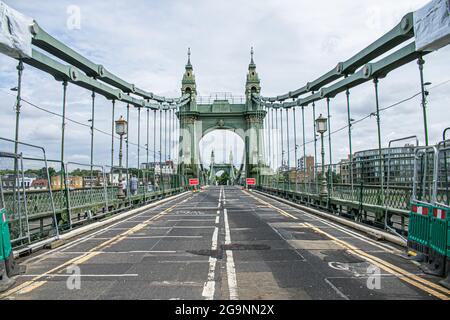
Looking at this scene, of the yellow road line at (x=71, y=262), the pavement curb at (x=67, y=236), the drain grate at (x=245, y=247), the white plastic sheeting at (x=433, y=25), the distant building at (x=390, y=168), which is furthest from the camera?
the distant building at (x=390, y=168)

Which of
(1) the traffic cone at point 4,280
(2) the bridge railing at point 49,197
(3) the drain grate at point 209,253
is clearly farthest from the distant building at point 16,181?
(3) the drain grate at point 209,253

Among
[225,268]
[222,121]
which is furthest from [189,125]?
[225,268]

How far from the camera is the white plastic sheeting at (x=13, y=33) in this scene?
8984 millimetres

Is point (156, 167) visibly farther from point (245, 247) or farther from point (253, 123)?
point (253, 123)

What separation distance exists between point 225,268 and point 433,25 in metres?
7.29

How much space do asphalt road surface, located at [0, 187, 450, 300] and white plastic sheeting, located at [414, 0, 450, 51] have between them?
15.7 ft

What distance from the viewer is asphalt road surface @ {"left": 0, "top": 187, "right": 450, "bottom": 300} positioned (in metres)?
4.97

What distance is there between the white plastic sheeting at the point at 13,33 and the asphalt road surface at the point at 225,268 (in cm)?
495

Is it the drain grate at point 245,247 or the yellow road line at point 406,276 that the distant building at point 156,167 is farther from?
the yellow road line at point 406,276

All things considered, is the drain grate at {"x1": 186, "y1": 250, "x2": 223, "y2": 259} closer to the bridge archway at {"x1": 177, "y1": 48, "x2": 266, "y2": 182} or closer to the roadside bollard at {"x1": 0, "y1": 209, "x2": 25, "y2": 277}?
the roadside bollard at {"x1": 0, "y1": 209, "x2": 25, "y2": 277}

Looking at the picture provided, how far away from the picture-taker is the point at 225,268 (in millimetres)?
6305

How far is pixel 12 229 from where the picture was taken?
7.77 meters
